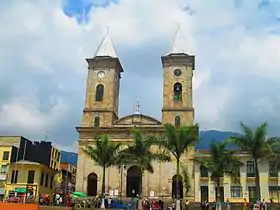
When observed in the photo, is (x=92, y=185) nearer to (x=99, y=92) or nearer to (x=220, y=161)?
(x=99, y=92)

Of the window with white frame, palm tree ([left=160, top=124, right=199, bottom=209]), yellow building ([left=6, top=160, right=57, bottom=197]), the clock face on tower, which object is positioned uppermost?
the clock face on tower

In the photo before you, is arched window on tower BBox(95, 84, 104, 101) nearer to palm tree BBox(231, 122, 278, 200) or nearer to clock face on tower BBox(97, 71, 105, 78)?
clock face on tower BBox(97, 71, 105, 78)

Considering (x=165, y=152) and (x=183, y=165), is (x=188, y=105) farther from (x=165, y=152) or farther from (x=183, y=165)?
(x=165, y=152)

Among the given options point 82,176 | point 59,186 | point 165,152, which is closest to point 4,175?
point 82,176

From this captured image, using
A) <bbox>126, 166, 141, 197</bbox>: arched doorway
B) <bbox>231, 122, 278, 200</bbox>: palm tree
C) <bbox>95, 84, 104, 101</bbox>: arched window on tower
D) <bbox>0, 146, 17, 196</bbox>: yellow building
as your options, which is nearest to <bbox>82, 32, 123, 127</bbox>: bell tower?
<bbox>95, 84, 104, 101</bbox>: arched window on tower

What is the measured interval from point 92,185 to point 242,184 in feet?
65.6

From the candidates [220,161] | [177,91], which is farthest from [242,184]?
[177,91]

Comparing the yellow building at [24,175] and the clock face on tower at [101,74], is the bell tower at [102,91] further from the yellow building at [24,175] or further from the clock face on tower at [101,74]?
the yellow building at [24,175]

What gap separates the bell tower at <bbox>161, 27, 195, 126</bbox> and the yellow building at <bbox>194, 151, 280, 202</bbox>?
687 cm

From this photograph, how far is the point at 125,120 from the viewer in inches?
2373

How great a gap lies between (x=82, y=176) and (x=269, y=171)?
80.3ft

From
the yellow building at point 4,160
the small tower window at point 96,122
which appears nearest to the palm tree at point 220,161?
the small tower window at point 96,122

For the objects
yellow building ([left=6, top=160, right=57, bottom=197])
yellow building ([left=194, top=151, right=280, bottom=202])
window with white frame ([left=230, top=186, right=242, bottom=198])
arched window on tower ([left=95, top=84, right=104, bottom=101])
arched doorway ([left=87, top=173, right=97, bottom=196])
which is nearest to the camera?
yellow building ([left=194, top=151, right=280, bottom=202])

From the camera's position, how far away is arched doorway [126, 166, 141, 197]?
188ft
